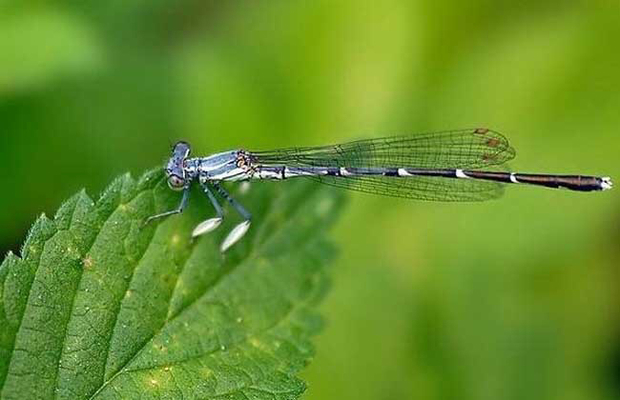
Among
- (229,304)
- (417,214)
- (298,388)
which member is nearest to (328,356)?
(417,214)

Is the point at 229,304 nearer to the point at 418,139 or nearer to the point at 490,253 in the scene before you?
the point at 418,139

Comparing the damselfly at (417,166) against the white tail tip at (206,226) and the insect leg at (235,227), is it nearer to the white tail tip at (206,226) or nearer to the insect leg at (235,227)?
the insect leg at (235,227)

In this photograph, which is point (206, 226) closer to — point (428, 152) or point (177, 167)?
point (177, 167)

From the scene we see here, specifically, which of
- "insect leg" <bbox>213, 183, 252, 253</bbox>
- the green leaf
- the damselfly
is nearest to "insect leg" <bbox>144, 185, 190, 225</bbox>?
the green leaf

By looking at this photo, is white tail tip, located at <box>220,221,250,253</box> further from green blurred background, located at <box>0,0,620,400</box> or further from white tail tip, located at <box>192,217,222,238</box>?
green blurred background, located at <box>0,0,620,400</box>

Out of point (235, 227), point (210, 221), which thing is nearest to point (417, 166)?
point (235, 227)
